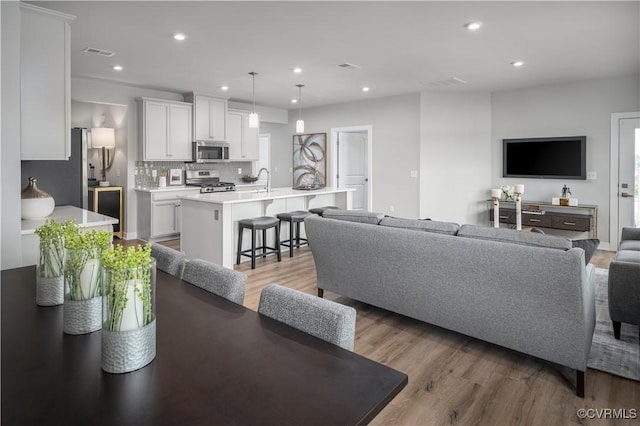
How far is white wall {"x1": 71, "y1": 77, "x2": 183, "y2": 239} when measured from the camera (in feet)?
20.0

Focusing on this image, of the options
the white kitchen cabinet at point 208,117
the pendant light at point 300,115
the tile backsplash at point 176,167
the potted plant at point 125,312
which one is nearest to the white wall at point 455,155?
the pendant light at point 300,115

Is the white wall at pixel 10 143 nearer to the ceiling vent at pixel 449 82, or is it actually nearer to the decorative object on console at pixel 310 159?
the ceiling vent at pixel 449 82

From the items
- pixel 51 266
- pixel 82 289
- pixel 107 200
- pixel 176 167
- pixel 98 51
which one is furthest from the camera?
pixel 176 167

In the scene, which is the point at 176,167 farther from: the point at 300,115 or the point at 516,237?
the point at 516,237

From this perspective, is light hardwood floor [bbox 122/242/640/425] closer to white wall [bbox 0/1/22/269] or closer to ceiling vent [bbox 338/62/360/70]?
white wall [bbox 0/1/22/269]

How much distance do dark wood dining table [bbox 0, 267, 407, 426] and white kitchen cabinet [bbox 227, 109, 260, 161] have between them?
6618 millimetres

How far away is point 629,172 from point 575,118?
1083 mm

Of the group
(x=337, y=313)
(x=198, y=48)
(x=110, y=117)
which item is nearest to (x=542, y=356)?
(x=337, y=313)

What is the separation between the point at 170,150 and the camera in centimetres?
678

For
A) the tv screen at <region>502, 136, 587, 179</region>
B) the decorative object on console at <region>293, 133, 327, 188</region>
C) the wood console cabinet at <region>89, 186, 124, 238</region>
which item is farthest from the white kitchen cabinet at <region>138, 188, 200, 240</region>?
the tv screen at <region>502, 136, 587, 179</region>

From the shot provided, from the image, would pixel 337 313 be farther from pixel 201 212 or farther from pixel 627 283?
pixel 201 212

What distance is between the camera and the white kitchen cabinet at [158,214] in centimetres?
634

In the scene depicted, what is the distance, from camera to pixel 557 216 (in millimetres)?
5984

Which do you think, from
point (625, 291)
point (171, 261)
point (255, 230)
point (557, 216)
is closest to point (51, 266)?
point (171, 261)
